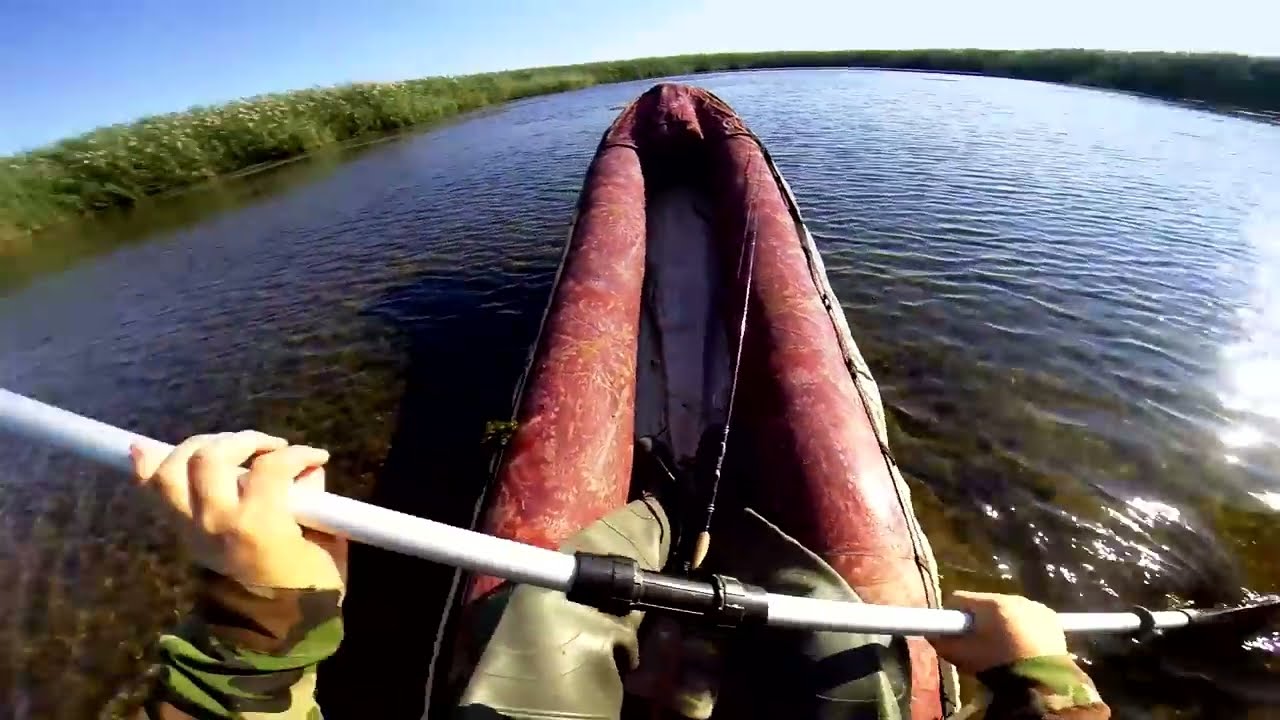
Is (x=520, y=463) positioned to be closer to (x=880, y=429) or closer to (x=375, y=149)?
(x=880, y=429)

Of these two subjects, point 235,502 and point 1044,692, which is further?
point 1044,692

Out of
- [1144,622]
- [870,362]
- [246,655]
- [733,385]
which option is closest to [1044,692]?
[1144,622]

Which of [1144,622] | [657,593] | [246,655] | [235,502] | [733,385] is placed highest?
[235,502]

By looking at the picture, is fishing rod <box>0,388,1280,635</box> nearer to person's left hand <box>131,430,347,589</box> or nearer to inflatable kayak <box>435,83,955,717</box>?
person's left hand <box>131,430,347,589</box>

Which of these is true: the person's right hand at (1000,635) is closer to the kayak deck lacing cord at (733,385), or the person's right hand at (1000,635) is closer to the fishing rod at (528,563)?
the fishing rod at (528,563)

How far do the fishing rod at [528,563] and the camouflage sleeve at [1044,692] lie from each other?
0.21 m

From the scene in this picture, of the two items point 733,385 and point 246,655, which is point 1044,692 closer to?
point 246,655

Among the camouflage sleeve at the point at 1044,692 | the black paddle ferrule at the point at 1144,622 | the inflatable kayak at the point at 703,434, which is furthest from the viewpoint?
the black paddle ferrule at the point at 1144,622

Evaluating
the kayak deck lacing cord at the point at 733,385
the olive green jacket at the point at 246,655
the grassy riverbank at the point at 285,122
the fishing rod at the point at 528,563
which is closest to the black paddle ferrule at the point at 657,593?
the fishing rod at the point at 528,563

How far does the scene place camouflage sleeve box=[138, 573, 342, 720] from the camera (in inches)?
57.1

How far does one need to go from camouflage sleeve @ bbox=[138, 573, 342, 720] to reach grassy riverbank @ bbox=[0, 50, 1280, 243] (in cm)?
2079

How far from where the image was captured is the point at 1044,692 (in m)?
1.99

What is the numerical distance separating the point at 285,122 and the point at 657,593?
2739 centimetres

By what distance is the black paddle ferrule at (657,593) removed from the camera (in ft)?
5.80
